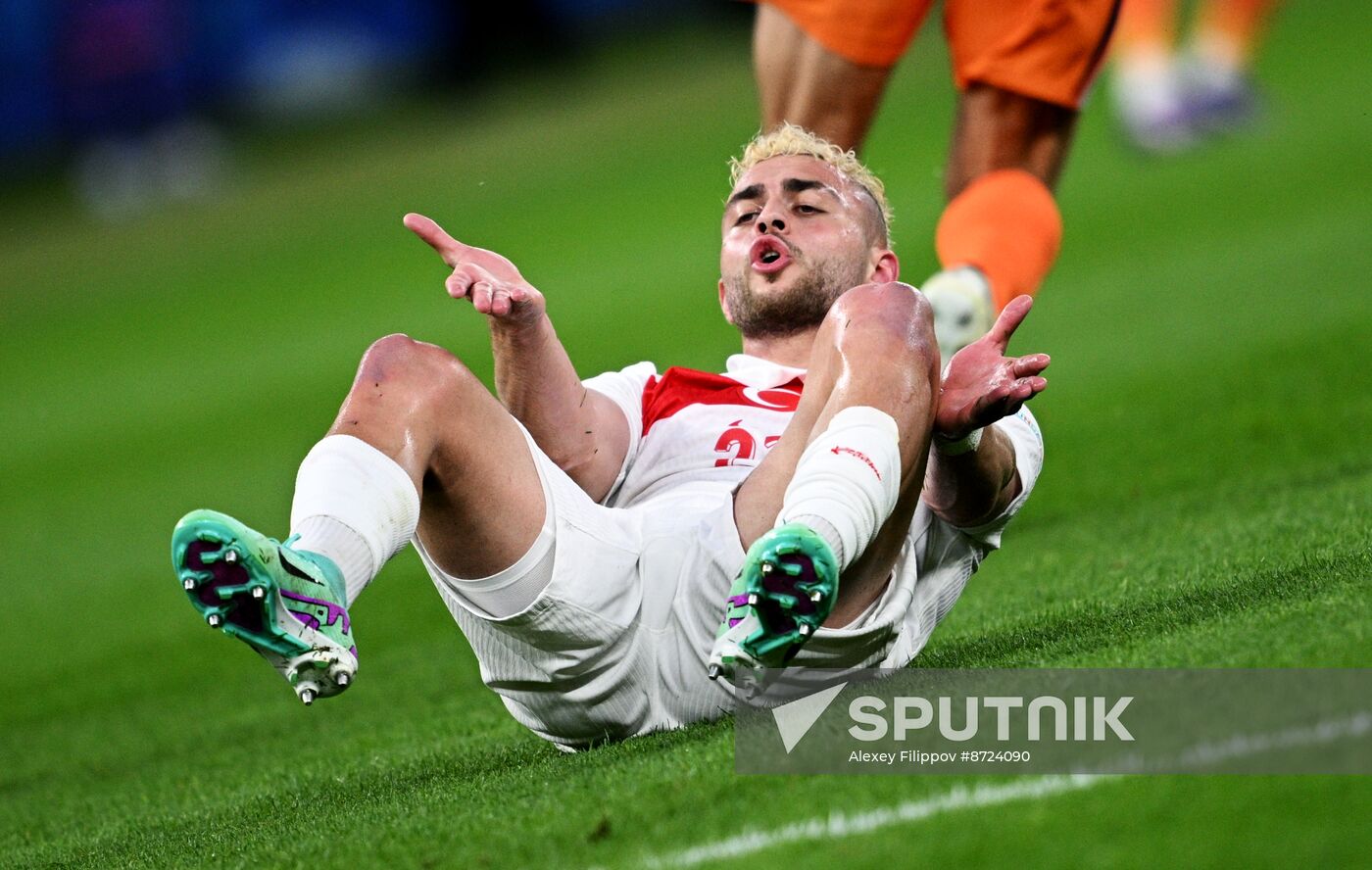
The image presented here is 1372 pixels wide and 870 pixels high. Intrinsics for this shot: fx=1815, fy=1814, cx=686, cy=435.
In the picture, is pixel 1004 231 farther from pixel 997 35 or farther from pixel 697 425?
pixel 697 425

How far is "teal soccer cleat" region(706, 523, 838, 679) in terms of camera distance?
2369mm

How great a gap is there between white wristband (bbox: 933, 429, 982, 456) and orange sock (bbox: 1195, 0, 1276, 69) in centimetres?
927

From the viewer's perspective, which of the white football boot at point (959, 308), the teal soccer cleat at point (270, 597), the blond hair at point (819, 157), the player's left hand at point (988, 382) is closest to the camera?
the teal soccer cleat at point (270, 597)

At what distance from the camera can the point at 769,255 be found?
3.30m

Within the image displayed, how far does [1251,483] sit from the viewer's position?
4645 mm

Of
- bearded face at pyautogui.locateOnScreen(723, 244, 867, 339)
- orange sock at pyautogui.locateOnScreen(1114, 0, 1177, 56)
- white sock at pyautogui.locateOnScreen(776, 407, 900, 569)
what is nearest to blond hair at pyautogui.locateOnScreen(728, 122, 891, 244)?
bearded face at pyautogui.locateOnScreen(723, 244, 867, 339)

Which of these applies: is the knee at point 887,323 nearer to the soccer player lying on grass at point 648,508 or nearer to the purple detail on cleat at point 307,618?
the soccer player lying on grass at point 648,508

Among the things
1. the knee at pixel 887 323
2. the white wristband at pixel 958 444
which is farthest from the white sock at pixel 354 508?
the white wristband at pixel 958 444

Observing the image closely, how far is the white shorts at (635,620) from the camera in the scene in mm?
2812

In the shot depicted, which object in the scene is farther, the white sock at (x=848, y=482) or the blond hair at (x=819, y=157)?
the blond hair at (x=819, y=157)

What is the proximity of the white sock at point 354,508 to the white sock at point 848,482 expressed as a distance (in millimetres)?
556

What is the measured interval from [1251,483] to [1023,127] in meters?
1.09

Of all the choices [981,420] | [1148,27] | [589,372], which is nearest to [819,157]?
[981,420]

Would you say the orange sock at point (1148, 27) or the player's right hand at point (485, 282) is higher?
the player's right hand at point (485, 282)
